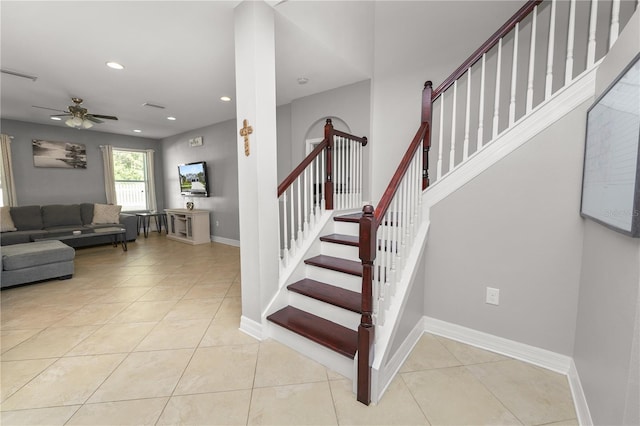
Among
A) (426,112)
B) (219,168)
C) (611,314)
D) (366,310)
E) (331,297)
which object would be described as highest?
(426,112)

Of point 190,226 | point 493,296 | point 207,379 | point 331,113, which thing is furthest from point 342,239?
point 190,226

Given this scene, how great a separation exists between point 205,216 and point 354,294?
498 cm

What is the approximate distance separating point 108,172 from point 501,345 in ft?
27.1

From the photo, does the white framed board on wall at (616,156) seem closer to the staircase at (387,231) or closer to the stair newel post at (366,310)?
the staircase at (387,231)

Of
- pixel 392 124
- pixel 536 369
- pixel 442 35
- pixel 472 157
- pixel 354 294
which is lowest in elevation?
pixel 536 369

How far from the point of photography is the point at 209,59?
2916 mm

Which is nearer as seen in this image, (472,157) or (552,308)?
(552,308)

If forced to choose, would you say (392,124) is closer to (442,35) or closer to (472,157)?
(442,35)

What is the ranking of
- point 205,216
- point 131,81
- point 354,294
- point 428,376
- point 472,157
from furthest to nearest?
point 205,216 → point 131,81 → point 354,294 → point 472,157 → point 428,376

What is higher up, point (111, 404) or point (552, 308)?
point (552, 308)

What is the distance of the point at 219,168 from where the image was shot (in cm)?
593

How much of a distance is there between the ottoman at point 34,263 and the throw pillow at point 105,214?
2.29 m

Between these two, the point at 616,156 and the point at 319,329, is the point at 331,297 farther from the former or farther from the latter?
the point at 616,156

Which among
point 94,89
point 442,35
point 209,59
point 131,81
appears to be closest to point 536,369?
point 442,35
